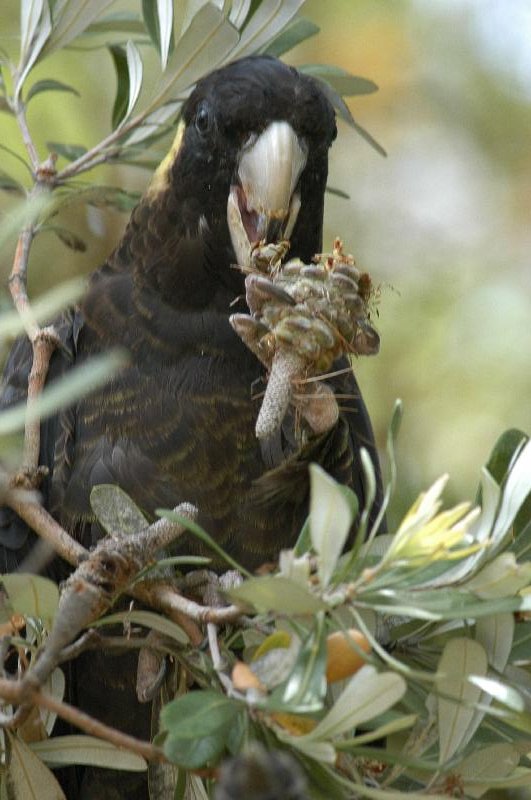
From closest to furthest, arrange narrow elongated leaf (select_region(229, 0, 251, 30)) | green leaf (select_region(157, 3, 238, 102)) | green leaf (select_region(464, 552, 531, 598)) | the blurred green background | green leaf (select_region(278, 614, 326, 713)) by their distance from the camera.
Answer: green leaf (select_region(278, 614, 326, 713)) < green leaf (select_region(464, 552, 531, 598)) < green leaf (select_region(157, 3, 238, 102)) < narrow elongated leaf (select_region(229, 0, 251, 30)) < the blurred green background

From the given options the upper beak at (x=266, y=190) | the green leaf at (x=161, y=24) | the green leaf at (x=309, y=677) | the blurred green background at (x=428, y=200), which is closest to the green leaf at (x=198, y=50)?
the green leaf at (x=161, y=24)

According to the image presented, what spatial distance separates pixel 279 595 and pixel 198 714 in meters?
0.13

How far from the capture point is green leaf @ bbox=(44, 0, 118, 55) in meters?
1.88

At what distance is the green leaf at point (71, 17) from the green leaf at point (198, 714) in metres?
1.21

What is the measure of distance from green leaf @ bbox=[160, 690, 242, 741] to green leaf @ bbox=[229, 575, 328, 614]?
10 cm

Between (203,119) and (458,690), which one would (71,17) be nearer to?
(203,119)

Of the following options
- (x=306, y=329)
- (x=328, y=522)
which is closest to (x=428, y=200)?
(x=306, y=329)

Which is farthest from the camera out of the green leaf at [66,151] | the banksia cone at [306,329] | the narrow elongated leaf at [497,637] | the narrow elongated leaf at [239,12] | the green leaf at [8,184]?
the green leaf at [66,151]

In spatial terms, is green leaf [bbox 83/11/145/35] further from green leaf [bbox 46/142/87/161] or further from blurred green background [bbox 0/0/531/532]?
blurred green background [bbox 0/0/531/532]

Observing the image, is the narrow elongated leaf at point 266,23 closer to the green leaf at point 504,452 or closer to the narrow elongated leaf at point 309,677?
the green leaf at point 504,452

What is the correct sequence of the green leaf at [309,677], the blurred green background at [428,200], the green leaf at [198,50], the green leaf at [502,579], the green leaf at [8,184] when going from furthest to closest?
the blurred green background at [428,200] < the green leaf at [8,184] < the green leaf at [198,50] < the green leaf at [502,579] < the green leaf at [309,677]

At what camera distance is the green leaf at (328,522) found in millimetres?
997

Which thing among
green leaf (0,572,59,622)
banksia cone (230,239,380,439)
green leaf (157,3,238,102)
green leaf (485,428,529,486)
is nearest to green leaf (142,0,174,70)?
green leaf (157,3,238,102)

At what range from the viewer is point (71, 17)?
1.88 m
